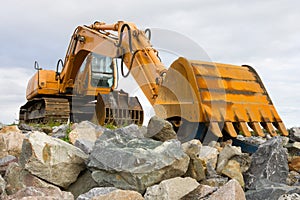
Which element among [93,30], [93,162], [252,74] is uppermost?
[93,30]

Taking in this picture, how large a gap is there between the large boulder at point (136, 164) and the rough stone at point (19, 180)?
416mm

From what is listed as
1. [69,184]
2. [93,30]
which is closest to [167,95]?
[69,184]

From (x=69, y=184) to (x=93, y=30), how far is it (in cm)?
587

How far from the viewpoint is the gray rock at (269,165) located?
3.20 metres

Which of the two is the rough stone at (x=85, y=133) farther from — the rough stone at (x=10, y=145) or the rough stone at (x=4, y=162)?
the rough stone at (x=4, y=162)

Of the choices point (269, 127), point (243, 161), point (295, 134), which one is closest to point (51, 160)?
point (243, 161)

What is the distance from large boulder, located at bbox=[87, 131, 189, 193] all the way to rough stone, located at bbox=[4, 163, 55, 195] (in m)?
0.42

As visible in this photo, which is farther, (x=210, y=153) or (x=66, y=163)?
(x=210, y=153)

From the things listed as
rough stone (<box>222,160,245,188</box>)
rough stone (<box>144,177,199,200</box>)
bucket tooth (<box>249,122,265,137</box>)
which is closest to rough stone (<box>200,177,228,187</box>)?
rough stone (<box>222,160,245,188</box>)

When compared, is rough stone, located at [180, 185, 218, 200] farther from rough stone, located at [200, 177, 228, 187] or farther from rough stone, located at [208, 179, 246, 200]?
rough stone, located at [200, 177, 228, 187]

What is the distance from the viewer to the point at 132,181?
8.52ft

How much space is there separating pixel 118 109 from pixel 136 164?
4.97 metres

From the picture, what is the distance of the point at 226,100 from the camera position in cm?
427

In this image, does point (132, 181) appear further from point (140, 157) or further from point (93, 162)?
point (93, 162)
